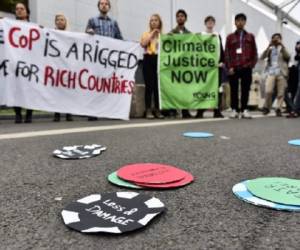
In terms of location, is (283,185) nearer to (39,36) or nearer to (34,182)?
(34,182)

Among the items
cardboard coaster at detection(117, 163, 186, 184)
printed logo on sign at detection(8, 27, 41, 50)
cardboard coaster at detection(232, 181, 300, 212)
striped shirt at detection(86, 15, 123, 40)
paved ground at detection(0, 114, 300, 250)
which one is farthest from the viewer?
striped shirt at detection(86, 15, 123, 40)

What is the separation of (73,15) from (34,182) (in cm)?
953

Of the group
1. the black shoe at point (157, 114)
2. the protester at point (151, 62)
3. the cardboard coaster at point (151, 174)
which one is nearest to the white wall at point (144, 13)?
the protester at point (151, 62)

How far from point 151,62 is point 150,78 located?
27 centimetres

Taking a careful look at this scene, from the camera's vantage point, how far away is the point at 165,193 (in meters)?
2.01

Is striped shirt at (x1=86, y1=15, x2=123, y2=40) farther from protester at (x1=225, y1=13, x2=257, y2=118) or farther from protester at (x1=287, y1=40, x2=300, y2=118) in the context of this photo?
protester at (x1=287, y1=40, x2=300, y2=118)

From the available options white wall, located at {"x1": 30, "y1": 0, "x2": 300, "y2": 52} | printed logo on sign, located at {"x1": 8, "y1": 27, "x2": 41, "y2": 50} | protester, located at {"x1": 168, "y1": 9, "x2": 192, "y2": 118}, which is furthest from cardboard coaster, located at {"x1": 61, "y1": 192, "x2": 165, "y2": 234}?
white wall, located at {"x1": 30, "y1": 0, "x2": 300, "y2": 52}

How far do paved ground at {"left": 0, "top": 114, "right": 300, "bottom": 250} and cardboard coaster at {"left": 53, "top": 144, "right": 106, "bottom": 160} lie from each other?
2.9 inches

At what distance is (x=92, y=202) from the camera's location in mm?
1781

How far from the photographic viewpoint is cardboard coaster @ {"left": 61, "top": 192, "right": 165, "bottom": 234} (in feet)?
5.01

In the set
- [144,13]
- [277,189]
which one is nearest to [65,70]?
[277,189]

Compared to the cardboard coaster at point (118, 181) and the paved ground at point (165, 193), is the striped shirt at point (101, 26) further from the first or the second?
the cardboard coaster at point (118, 181)

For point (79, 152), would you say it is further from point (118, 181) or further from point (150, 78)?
point (150, 78)

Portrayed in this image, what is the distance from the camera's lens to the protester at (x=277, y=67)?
8156mm
